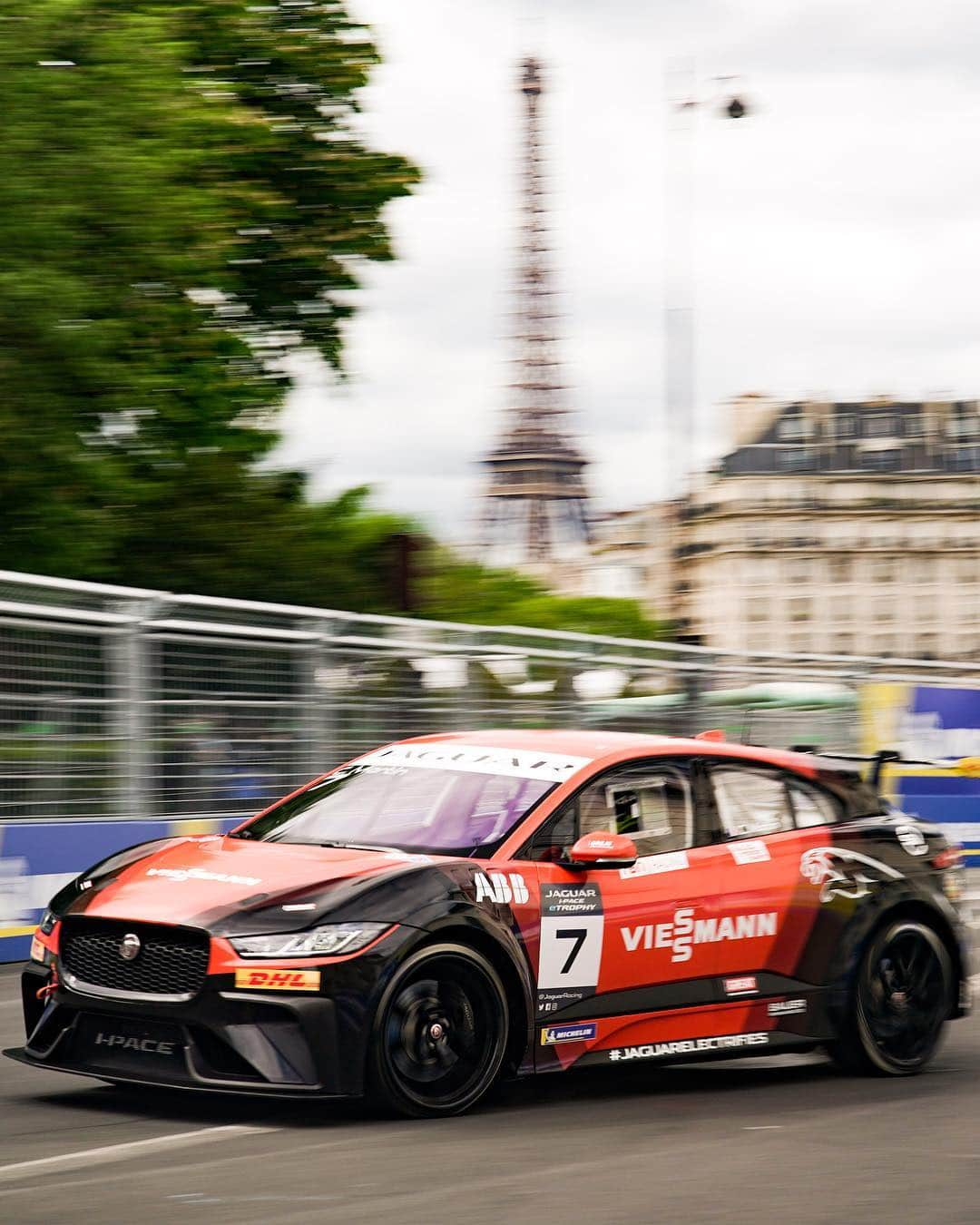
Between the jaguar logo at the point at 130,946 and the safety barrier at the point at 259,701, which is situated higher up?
the safety barrier at the point at 259,701

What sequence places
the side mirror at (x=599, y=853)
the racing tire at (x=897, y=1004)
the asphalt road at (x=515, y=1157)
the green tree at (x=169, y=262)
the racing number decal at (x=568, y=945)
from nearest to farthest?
the asphalt road at (x=515, y=1157), the racing number decal at (x=568, y=945), the side mirror at (x=599, y=853), the racing tire at (x=897, y=1004), the green tree at (x=169, y=262)

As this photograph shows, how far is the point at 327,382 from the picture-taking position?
92.5ft

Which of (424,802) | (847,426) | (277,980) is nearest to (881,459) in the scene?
(847,426)

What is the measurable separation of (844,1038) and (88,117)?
44.7ft

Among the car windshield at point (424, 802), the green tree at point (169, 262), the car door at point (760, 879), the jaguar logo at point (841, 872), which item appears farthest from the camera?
the green tree at point (169, 262)

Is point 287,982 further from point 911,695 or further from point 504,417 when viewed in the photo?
point 504,417

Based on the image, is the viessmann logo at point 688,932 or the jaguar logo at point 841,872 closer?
the viessmann logo at point 688,932

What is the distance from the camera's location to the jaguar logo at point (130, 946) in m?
6.93

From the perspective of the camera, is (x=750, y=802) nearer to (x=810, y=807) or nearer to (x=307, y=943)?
(x=810, y=807)

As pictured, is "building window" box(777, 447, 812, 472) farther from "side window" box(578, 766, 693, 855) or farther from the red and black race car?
"side window" box(578, 766, 693, 855)

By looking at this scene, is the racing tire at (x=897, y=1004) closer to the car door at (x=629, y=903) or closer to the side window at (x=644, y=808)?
the car door at (x=629, y=903)

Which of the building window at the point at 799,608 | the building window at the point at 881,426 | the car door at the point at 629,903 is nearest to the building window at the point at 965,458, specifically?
the building window at the point at 881,426

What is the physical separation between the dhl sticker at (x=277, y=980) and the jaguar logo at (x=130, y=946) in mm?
407

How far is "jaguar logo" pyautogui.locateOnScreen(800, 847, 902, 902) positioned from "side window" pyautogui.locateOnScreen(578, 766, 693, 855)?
0.62 m
